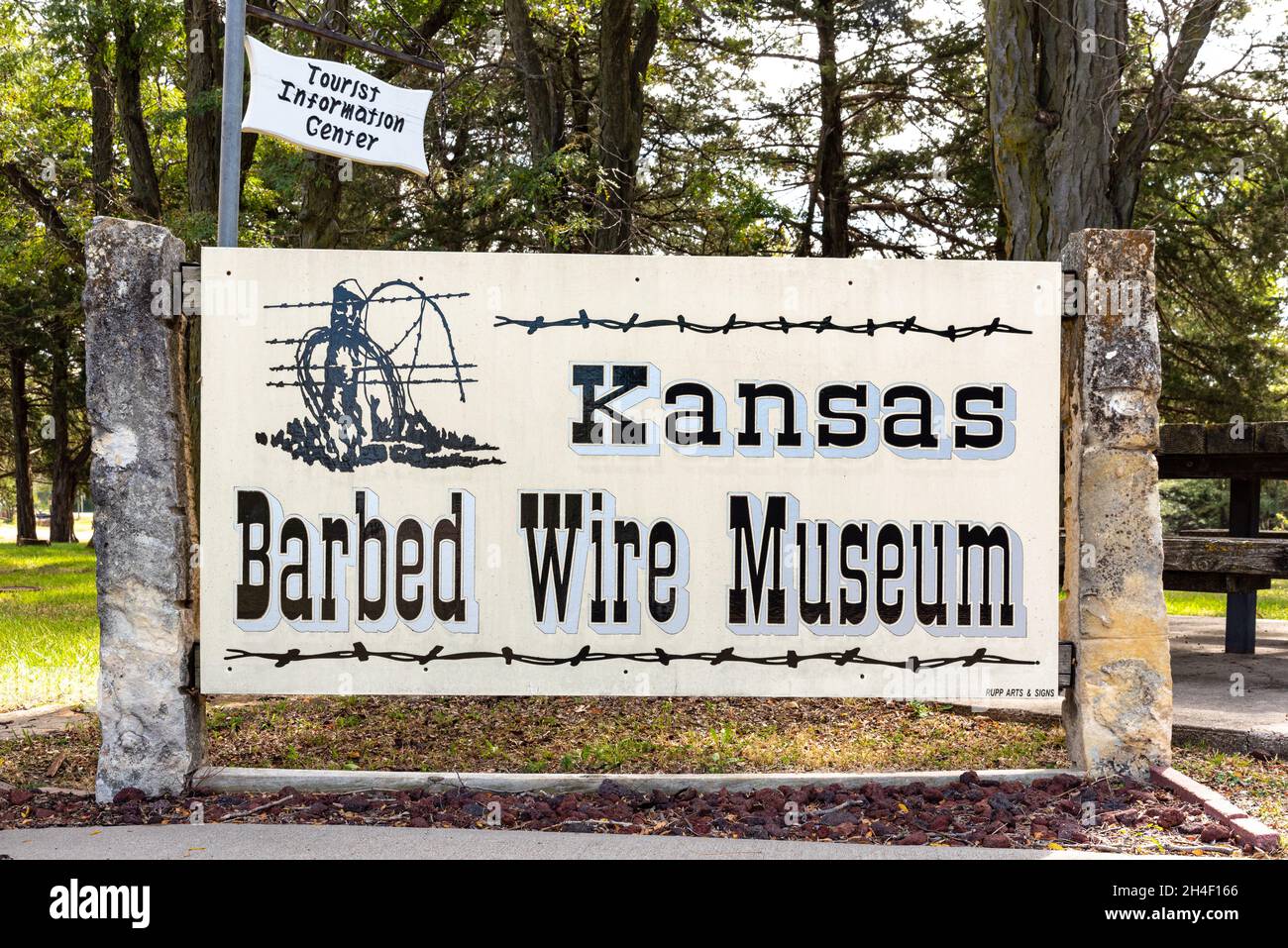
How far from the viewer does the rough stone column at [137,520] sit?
4.40 m

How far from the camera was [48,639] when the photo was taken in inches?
356

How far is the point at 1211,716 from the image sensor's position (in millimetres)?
5484

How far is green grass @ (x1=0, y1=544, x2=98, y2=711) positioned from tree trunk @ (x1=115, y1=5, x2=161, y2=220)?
484cm

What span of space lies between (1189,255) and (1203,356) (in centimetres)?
157

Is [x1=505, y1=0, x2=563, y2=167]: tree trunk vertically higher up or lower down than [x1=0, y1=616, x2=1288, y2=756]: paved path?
higher up

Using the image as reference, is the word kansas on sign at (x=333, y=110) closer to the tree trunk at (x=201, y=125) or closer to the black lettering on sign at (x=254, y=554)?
the black lettering on sign at (x=254, y=554)

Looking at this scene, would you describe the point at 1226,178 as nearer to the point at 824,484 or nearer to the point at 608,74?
the point at 608,74

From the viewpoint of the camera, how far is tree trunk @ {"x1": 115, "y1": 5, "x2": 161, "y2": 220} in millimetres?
12602

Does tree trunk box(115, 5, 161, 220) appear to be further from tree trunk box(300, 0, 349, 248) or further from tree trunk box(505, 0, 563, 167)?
tree trunk box(505, 0, 563, 167)

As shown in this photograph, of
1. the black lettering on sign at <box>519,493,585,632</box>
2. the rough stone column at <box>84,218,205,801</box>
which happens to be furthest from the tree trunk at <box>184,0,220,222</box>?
the black lettering on sign at <box>519,493,585,632</box>

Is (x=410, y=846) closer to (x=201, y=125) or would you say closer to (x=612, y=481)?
(x=612, y=481)

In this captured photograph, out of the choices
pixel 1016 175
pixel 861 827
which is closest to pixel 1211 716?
pixel 861 827

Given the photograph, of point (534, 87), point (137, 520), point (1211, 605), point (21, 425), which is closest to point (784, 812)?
point (137, 520)

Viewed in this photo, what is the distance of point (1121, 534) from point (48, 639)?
8.71 metres
